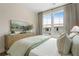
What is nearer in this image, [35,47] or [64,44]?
[64,44]

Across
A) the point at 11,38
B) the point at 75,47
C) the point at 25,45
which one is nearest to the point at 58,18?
the point at 75,47

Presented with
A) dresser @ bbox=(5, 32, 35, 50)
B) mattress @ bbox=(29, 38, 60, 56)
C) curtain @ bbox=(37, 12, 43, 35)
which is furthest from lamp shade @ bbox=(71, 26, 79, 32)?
dresser @ bbox=(5, 32, 35, 50)

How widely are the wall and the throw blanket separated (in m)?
0.15

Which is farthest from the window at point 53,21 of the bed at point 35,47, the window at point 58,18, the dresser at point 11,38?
the dresser at point 11,38

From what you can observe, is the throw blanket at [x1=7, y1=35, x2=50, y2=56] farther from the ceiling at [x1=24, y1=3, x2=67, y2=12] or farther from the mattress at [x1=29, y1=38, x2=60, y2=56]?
the ceiling at [x1=24, y1=3, x2=67, y2=12]

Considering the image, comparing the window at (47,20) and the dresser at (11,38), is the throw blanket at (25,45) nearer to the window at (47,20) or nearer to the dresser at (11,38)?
the dresser at (11,38)

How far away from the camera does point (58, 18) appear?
1.17m

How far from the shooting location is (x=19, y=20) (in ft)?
3.76

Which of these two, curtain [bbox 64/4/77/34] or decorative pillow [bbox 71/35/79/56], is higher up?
curtain [bbox 64/4/77/34]

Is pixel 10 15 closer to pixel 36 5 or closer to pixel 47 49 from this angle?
pixel 36 5

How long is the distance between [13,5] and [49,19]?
49 cm

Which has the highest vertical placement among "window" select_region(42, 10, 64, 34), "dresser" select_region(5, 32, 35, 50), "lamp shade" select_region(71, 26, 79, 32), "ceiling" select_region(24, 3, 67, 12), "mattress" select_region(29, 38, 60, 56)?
"ceiling" select_region(24, 3, 67, 12)

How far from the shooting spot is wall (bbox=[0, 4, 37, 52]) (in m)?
1.07

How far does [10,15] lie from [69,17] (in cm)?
73
